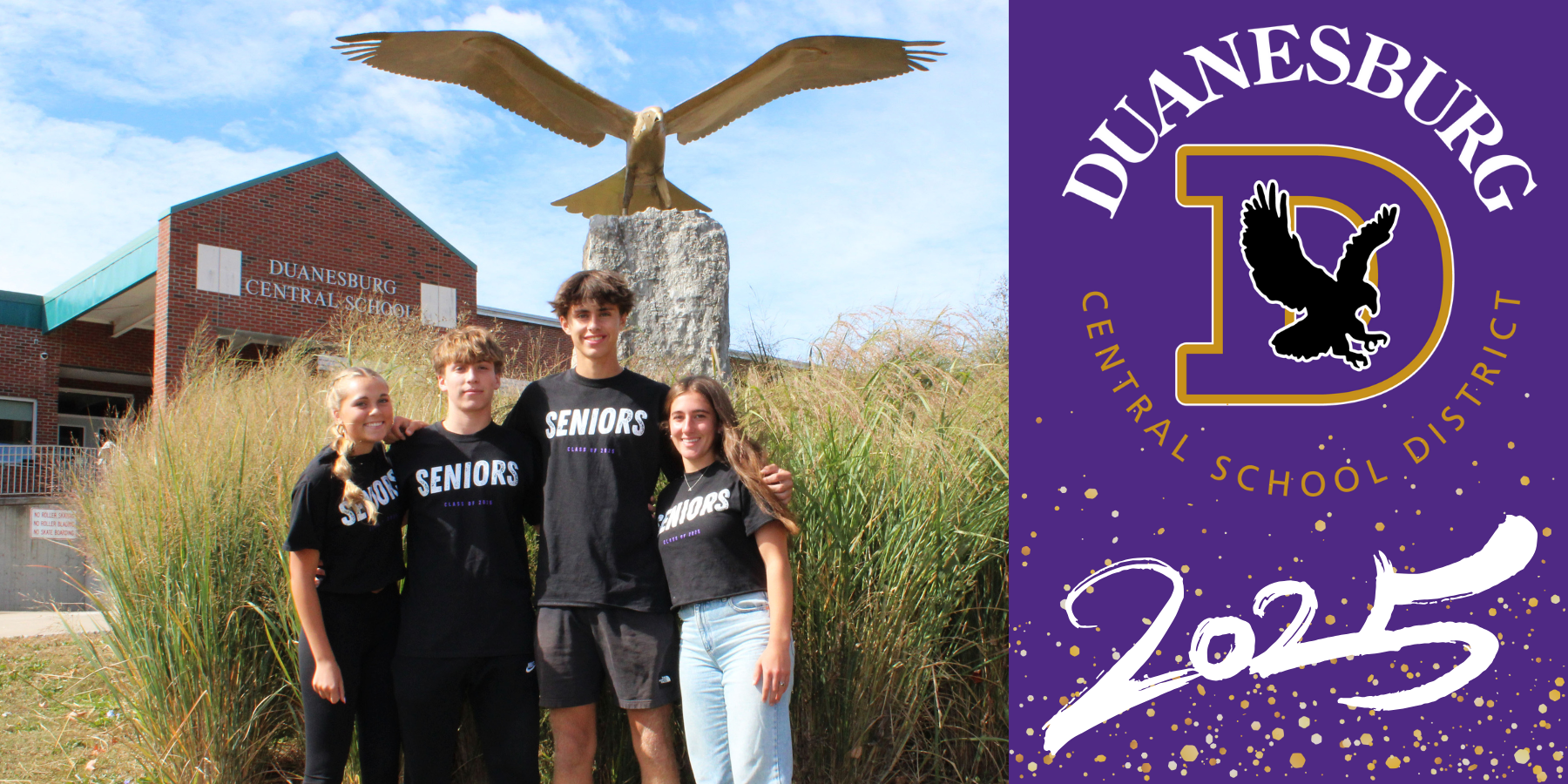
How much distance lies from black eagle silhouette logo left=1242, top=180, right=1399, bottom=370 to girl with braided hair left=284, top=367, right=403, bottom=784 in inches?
92.2

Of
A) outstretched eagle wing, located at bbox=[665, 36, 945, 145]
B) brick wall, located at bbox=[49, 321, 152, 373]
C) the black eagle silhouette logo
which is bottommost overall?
the black eagle silhouette logo

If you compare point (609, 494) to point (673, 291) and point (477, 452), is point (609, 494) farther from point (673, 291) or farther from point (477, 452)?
point (673, 291)

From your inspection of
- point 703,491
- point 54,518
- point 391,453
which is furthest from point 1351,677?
point 54,518

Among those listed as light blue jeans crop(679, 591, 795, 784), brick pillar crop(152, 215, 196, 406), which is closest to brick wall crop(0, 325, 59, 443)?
brick pillar crop(152, 215, 196, 406)

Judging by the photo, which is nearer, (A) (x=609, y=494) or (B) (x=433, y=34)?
(A) (x=609, y=494)

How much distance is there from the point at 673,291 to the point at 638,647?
3061 millimetres

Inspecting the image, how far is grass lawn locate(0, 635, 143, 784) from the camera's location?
3.85 m

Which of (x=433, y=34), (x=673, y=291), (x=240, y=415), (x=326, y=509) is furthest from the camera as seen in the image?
(x=673, y=291)

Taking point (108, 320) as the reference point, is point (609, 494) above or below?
below

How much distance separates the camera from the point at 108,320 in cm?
1858

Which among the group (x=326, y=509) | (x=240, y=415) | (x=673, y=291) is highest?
(x=673, y=291)

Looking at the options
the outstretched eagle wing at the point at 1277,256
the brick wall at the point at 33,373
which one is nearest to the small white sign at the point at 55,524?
the outstretched eagle wing at the point at 1277,256

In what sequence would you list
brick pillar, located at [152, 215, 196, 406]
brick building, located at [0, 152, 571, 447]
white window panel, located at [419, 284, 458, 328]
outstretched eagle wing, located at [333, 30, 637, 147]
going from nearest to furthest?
outstretched eagle wing, located at [333, 30, 637, 147] → brick pillar, located at [152, 215, 196, 406] → brick building, located at [0, 152, 571, 447] → white window panel, located at [419, 284, 458, 328]

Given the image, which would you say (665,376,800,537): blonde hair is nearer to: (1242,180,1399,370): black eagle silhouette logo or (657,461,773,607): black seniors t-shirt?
(657,461,773,607): black seniors t-shirt
